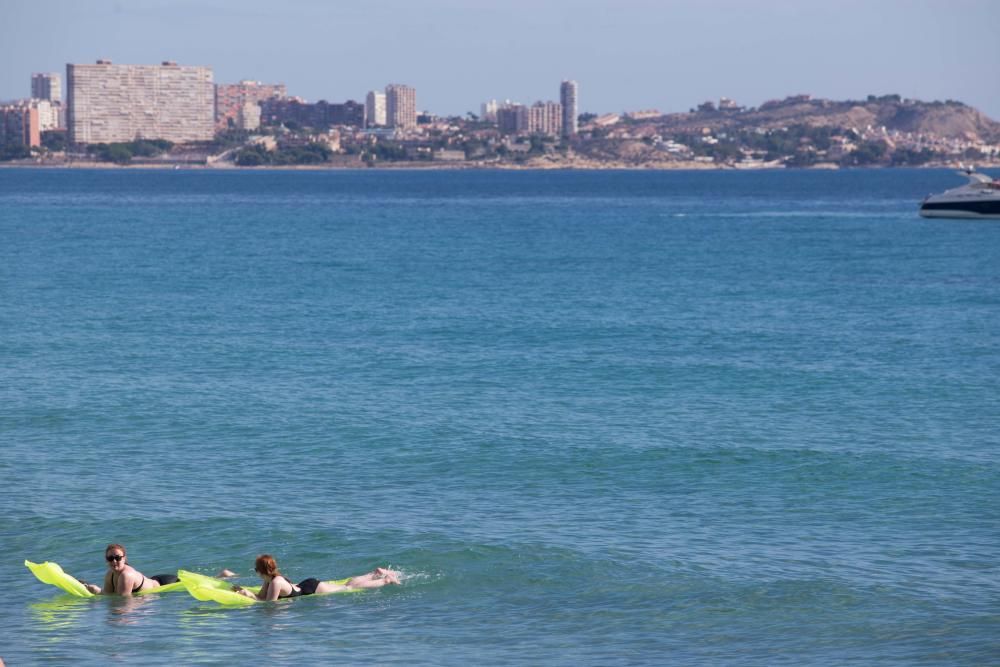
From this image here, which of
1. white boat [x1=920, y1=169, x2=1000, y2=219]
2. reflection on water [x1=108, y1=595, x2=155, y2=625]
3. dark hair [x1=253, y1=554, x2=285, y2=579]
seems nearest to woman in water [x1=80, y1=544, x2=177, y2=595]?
reflection on water [x1=108, y1=595, x2=155, y2=625]

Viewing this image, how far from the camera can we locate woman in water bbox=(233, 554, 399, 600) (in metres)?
18.4

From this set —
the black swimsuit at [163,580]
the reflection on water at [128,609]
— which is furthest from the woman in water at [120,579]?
the reflection on water at [128,609]

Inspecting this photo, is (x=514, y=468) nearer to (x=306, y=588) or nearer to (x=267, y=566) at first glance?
(x=306, y=588)

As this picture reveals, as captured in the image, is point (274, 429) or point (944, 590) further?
point (274, 429)

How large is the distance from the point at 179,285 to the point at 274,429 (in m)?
31.6

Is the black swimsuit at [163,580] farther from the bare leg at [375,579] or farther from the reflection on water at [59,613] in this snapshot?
the bare leg at [375,579]

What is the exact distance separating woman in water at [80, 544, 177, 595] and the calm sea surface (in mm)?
256

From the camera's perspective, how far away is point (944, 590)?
61.0ft

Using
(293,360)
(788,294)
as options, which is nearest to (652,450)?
(293,360)

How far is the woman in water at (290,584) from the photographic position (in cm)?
1844

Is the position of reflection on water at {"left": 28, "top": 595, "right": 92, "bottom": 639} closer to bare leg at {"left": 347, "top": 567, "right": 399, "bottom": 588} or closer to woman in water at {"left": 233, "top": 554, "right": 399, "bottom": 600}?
woman in water at {"left": 233, "top": 554, "right": 399, "bottom": 600}

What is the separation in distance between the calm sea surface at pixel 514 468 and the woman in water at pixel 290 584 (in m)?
0.25

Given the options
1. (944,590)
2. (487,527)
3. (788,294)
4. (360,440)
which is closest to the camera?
(944,590)

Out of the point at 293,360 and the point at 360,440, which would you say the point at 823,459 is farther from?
the point at 293,360
